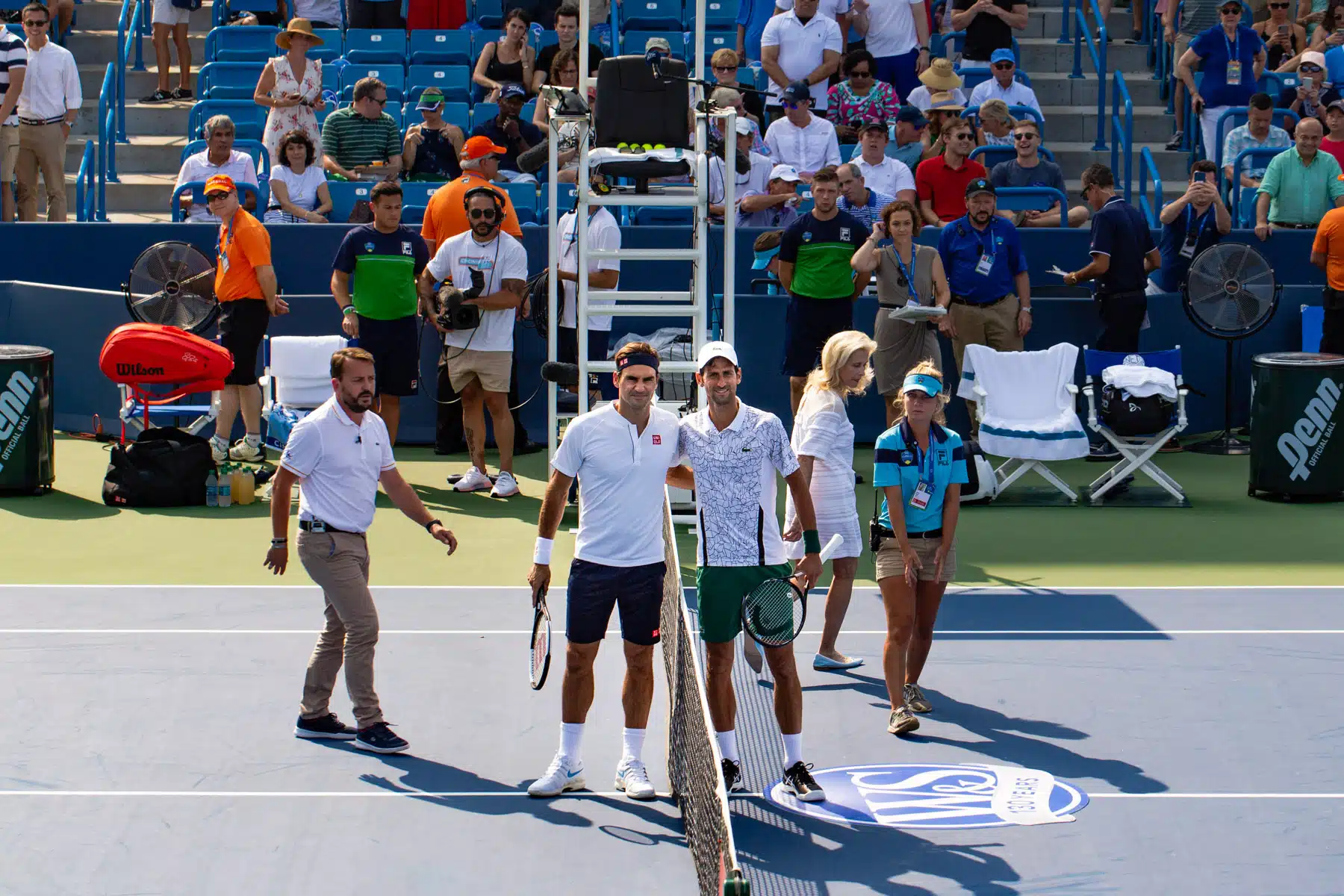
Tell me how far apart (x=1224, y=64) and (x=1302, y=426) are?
251 inches

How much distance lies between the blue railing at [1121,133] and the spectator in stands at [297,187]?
7.54 meters

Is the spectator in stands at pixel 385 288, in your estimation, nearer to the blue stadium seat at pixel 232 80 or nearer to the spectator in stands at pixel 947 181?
the spectator in stands at pixel 947 181

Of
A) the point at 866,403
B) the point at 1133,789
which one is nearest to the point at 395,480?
the point at 1133,789

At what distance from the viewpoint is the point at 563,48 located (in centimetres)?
1839

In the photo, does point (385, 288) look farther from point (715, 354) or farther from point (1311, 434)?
point (1311, 434)

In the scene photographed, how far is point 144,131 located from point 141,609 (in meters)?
11.4

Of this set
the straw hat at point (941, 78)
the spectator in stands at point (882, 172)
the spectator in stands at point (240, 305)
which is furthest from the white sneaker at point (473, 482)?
the straw hat at point (941, 78)

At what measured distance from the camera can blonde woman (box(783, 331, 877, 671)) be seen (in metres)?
8.80

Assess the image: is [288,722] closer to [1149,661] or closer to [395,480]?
[395,480]

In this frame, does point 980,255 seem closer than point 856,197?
Yes

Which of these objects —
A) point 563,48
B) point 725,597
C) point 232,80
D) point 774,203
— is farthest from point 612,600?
point 232,80

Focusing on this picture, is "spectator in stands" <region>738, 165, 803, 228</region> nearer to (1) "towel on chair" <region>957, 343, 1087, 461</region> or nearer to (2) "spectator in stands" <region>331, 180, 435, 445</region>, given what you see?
(1) "towel on chair" <region>957, 343, 1087, 461</region>

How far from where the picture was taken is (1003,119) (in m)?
17.6

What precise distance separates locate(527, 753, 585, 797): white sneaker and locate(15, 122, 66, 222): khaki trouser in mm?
11971
